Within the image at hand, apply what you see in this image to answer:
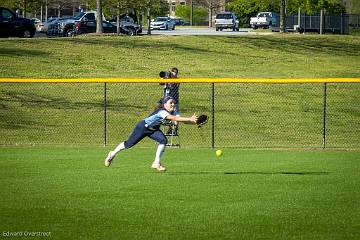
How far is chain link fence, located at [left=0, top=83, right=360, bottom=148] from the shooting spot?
27.4 m

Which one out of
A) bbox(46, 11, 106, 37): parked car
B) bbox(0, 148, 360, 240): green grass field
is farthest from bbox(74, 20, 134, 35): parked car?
bbox(0, 148, 360, 240): green grass field

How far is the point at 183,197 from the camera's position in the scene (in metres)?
14.6

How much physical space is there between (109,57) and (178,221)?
31.0m

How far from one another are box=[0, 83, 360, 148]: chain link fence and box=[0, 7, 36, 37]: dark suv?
14384 mm

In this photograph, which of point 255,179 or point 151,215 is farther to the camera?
point 255,179

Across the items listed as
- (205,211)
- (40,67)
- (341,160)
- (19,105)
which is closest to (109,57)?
(40,67)

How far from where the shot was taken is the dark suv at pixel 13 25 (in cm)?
4797

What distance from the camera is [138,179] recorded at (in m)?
16.9

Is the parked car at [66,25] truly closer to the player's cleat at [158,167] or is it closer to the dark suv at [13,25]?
the dark suv at [13,25]

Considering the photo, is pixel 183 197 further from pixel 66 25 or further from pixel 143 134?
pixel 66 25

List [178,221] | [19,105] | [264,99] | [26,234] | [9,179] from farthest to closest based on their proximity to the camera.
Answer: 1. [264,99]
2. [19,105]
3. [9,179]
4. [178,221]
5. [26,234]

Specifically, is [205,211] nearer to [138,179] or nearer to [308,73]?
[138,179]

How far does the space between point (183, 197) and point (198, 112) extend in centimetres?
1649

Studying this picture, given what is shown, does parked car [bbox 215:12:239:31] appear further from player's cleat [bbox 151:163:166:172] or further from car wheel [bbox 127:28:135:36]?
player's cleat [bbox 151:163:166:172]
